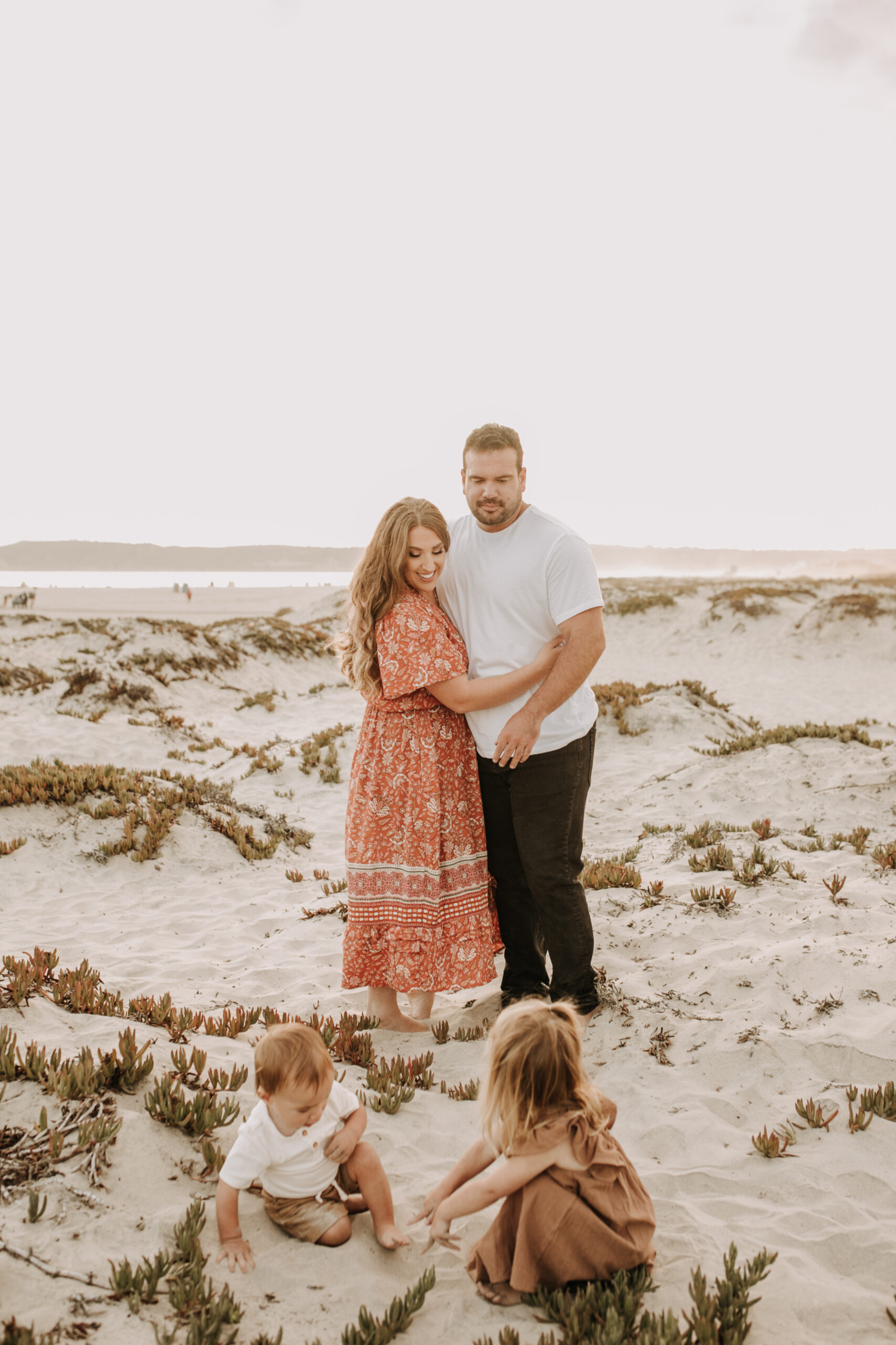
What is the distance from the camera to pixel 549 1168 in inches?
100

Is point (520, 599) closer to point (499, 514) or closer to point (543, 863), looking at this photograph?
point (499, 514)

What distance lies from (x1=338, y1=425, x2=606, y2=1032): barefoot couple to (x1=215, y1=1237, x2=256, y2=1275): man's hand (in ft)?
5.54

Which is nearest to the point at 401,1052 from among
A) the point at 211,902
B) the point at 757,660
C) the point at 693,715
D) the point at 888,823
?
the point at 211,902

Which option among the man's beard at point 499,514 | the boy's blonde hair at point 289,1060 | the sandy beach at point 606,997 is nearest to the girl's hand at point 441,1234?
the sandy beach at point 606,997

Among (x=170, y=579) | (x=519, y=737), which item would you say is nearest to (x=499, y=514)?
(x=519, y=737)

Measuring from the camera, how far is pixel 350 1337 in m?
2.39

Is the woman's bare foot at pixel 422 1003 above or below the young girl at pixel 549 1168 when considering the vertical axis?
below

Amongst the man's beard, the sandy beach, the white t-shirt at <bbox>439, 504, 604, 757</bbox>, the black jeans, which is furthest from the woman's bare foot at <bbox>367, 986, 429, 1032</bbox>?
the man's beard

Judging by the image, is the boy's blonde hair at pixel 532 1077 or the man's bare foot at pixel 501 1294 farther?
the man's bare foot at pixel 501 1294

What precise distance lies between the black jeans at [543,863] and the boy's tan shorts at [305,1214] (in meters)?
1.76

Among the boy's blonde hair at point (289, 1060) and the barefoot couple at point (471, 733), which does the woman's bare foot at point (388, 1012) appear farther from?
the boy's blonde hair at point (289, 1060)

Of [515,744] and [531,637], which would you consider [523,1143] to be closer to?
[515,744]

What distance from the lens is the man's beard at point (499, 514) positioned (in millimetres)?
4102

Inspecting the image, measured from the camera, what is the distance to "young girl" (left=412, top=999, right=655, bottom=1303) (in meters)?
2.49
